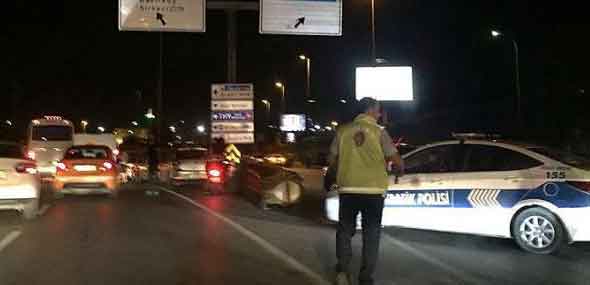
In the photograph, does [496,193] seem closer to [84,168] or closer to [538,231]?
[538,231]

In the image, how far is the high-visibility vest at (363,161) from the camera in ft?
24.5

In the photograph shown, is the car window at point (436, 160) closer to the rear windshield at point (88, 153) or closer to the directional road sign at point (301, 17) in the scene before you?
the rear windshield at point (88, 153)

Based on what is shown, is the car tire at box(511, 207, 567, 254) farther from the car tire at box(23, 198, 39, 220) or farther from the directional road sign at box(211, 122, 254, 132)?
the directional road sign at box(211, 122, 254, 132)

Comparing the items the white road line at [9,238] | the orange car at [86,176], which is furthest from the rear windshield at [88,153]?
the white road line at [9,238]

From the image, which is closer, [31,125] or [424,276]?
[424,276]

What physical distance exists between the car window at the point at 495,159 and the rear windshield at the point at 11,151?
8350mm

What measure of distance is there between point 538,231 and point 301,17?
13923mm

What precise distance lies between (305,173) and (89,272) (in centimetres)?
935

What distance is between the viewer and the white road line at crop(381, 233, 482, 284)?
8.72m

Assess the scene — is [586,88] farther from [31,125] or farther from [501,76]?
[31,125]

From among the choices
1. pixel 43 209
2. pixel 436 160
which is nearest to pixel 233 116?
pixel 43 209

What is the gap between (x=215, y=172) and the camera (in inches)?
859

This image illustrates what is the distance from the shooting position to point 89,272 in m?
9.12

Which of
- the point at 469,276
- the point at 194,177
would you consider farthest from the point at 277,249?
the point at 194,177
